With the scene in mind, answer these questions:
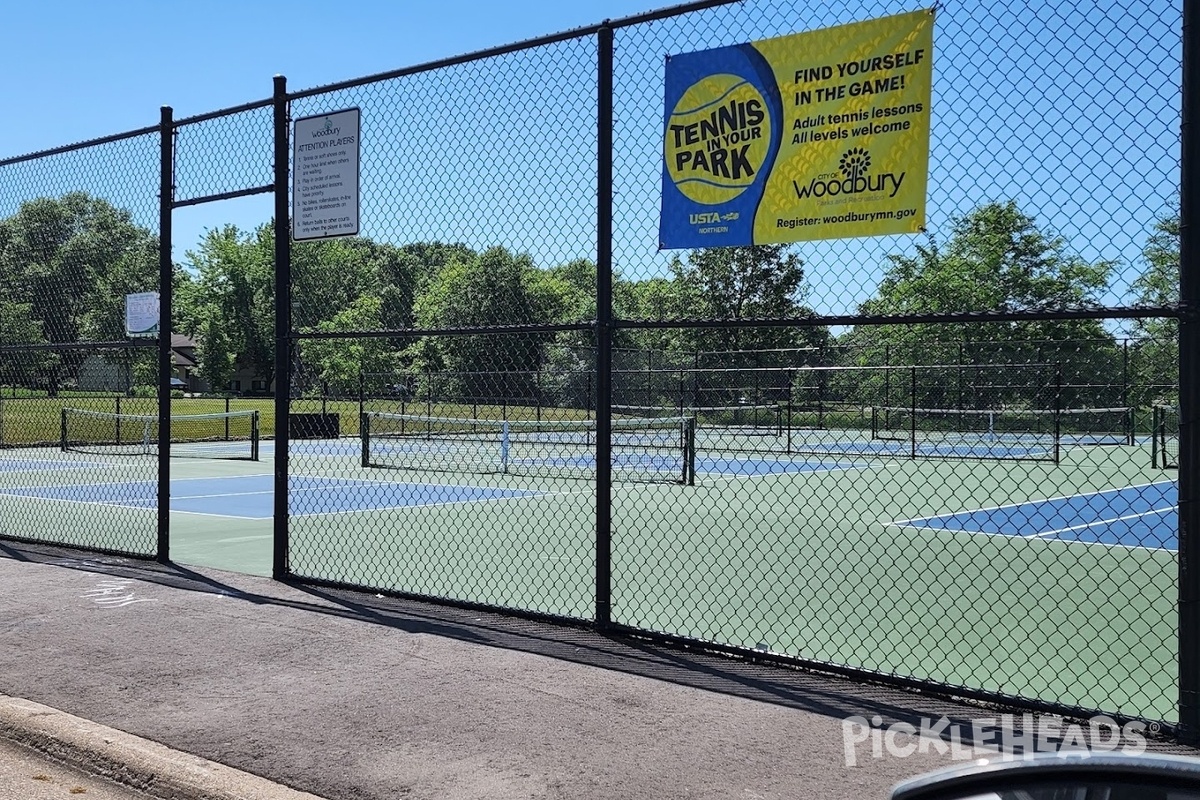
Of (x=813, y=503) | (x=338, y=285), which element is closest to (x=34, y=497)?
(x=338, y=285)

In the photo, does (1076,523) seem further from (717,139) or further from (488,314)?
(488,314)

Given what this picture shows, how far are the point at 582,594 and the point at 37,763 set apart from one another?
15.0 ft

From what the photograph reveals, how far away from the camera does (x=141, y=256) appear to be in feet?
37.6

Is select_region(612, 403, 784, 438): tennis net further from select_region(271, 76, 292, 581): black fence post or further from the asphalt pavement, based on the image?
the asphalt pavement

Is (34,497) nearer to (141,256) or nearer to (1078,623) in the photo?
(141,256)

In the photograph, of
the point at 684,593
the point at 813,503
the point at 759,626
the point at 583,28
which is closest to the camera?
the point at 583,28

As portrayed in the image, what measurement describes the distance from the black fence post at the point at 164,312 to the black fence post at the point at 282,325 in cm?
124

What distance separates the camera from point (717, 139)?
20.4 ft

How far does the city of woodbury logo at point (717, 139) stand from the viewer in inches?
238

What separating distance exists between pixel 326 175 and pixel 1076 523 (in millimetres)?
10274

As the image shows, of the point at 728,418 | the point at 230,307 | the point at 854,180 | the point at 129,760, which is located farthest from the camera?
the point at 230,307

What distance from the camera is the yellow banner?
5.53 m

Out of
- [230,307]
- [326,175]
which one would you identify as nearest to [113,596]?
[326,175]

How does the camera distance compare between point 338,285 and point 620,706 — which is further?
point 338,285
